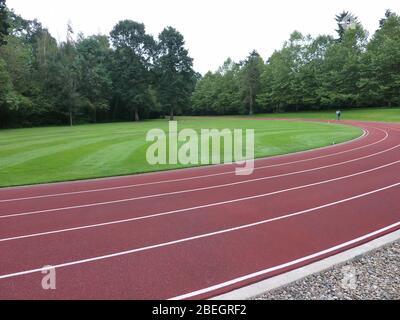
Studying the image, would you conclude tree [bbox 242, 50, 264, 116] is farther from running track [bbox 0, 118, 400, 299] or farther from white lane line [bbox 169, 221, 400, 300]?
white lane line [bbox 169, 221, 400, 300]

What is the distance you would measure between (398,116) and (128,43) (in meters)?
46.0

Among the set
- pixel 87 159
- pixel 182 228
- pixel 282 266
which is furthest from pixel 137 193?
pixel 87 159

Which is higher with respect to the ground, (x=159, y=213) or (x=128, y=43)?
(x=128, y=43)

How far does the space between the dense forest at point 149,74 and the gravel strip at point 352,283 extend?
45.4 m

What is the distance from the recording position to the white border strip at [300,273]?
13.3ft

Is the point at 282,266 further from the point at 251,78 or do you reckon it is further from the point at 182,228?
the point at 251,78

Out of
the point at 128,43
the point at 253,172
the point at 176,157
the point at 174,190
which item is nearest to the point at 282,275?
the point at 174,190

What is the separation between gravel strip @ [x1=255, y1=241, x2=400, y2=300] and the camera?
3924 millimetres

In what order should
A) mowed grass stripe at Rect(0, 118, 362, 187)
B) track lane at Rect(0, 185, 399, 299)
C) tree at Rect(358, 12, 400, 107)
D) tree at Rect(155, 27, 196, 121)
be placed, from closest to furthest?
track lane at Rect(0, 185, 399, 299) → mowed grass stripe at Rect(0, 118, 362, 187) → tree at Rect(358, 12, 400, 107) → tree at Rect(155, 27, 196, 121)

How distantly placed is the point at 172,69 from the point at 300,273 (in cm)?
5923

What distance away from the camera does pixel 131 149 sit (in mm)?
18344
